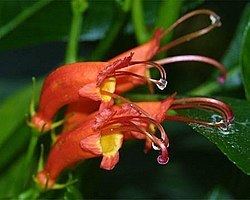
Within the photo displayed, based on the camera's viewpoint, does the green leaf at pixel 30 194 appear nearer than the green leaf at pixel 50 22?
Yes

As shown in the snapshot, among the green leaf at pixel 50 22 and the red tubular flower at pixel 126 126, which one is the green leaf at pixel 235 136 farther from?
the green leaf at pixel 50 22

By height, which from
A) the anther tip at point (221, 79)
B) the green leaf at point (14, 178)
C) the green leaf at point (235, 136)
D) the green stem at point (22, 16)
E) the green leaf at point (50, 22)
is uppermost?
the green stem at point (22, 16)

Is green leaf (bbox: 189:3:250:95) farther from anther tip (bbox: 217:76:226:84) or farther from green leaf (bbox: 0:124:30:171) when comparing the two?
green leaf (bbox: 0:124:30:171)

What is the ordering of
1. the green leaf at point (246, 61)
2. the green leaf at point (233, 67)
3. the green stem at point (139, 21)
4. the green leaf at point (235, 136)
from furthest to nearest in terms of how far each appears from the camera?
1. the green leaf at point (233, 67)
2. the green stem at point (139, 21)
3. the green leaf at point (246, 61)
4. the green leaf at point (235, 136)

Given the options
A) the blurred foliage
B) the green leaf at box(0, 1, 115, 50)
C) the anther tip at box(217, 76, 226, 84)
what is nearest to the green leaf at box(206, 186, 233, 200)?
the blurred foliage

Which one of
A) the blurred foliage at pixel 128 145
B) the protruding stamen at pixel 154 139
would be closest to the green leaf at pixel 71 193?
the blurred foliage at pixel 128 145

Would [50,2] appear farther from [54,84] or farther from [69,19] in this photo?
[54,84]

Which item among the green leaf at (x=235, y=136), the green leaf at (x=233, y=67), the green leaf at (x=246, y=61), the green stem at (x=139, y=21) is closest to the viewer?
the green leaf at (x=235, y=136)

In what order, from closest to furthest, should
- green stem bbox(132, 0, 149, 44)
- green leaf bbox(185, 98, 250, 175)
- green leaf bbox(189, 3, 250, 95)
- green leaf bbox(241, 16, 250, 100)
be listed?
green leaf bbox(185, 98, 250, 175), green leaf bbox(241, 16, 250, 100), green stem bbox(132, 0, 149, 44), green leaf bbox(189, 3, 250, 95)
